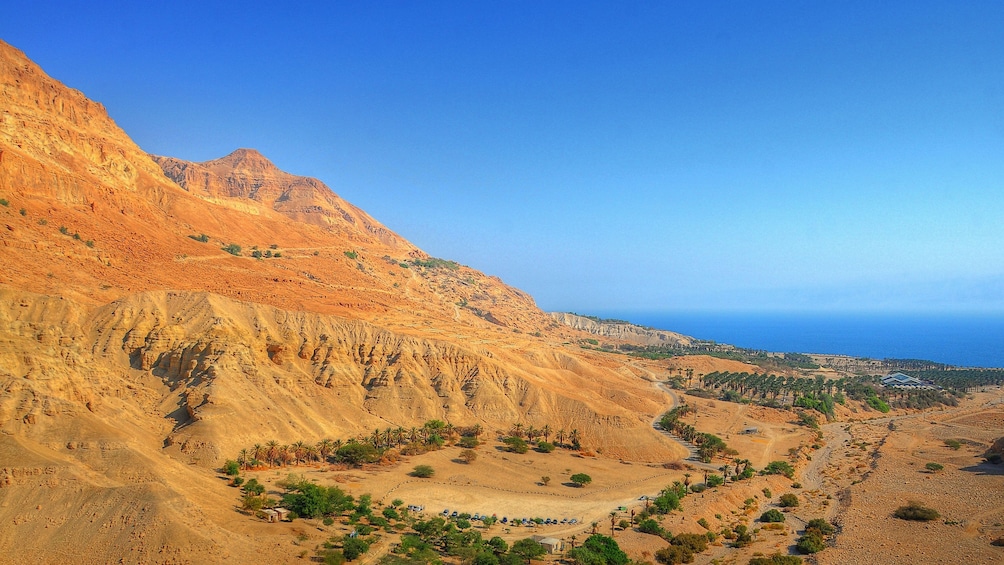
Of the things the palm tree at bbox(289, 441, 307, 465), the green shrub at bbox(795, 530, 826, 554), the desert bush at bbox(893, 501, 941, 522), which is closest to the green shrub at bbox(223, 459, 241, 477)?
the palm tree at bbox(289, 441, 307, 465)

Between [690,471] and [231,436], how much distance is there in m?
41.2

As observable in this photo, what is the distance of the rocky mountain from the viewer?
2819cm

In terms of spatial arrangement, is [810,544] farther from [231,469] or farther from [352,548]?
[231,469]

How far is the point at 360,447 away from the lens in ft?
152

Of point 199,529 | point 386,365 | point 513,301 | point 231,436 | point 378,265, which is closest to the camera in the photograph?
point 199,529

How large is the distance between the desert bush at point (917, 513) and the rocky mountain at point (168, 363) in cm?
1958

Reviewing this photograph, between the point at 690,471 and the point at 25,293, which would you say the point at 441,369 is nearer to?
the point at 690,471

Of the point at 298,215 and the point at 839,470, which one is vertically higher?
the point at 298,215

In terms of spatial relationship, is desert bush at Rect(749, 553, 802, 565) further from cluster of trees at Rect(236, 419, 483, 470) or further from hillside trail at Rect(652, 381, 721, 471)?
cluster of trees at Rect(236, 419, 483, 470)

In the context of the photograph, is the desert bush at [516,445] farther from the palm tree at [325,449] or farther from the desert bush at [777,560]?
the desert bush at [777,560]

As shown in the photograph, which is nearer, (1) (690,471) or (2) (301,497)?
(2) (301,497)

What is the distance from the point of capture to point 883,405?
88188mm

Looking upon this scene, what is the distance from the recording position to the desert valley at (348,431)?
30.8 m

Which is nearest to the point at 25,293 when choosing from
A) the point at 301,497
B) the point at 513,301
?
the point at 301,497
